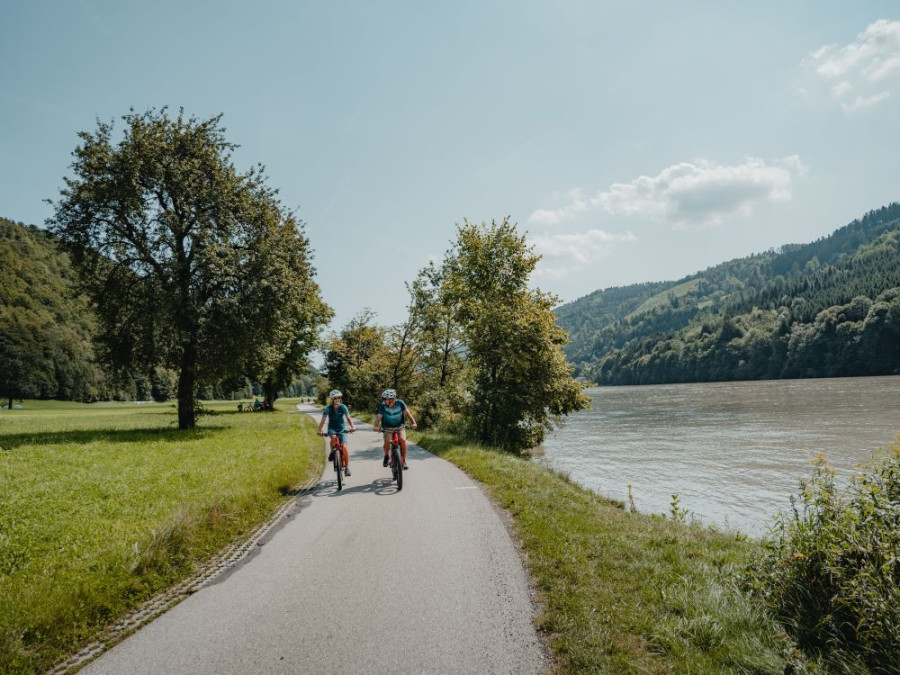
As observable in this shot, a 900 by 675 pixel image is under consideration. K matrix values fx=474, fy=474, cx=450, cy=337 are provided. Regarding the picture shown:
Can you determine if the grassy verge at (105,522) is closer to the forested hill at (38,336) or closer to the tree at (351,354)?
the tree at (351,354)

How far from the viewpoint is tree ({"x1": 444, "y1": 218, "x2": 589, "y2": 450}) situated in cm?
2053

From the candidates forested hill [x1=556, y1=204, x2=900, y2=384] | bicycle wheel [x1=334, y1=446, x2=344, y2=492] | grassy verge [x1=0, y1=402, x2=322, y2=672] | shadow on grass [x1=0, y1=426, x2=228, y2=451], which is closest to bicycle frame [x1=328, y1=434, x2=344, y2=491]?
bicycle wheel [x1=334, y1=446, x2=344, y2=492]

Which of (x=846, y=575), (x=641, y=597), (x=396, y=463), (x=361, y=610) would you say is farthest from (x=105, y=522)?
(x=846, y=575)

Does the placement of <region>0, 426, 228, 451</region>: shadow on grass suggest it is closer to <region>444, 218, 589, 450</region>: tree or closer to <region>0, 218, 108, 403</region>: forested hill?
<region>444, 218, 589, 450</region>: tree

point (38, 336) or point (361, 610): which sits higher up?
point (38, 336)

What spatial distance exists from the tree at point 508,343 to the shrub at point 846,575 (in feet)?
50.3

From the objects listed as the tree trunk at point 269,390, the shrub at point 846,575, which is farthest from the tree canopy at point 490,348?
the tree trunk at point 269,390

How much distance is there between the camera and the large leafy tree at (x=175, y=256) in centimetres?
2064

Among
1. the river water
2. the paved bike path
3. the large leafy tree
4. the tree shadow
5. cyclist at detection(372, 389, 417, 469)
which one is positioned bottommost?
the river water

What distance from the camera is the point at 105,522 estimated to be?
26.0ft

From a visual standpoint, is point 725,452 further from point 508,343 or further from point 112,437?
point 112,437

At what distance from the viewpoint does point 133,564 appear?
5852 mm

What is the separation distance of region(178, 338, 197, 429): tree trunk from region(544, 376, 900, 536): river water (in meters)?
17.9

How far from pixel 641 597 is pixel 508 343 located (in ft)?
51.3
